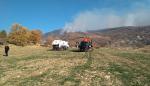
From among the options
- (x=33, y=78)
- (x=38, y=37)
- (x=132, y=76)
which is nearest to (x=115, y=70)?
(x=132, y=76)

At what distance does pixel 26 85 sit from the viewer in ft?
109

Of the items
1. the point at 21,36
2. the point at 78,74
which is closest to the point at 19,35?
the point at 21,36

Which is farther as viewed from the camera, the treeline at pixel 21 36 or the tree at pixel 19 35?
the treeline at pixel 21 36

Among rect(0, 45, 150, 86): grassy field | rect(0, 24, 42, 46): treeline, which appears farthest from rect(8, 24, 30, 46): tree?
rect(0, 45, 150, 86): grassy field

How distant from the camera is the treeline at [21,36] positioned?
16575 cm

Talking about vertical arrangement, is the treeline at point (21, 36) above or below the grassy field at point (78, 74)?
above

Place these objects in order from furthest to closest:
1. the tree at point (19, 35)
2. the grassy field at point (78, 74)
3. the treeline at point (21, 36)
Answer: the treeline at point (21, 36) → the tree at point (19, 35) → the grassy field at point (78, 74)

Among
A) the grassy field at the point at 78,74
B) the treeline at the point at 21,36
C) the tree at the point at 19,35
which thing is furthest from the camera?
the treeline at the point at 21,36

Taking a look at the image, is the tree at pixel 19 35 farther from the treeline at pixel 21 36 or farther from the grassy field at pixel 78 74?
the grassy field at pixel 78 74

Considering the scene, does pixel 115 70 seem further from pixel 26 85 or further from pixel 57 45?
pixel 57 45

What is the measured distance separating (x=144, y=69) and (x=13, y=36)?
13740 cm

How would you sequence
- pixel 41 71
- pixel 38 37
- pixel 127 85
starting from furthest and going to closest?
pixel 38 37 < pixel 41 71 < pixel 127 85

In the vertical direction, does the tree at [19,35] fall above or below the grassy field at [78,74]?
above

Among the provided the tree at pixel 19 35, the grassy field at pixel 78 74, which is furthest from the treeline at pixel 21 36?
the grassy field at pixel 78 74
